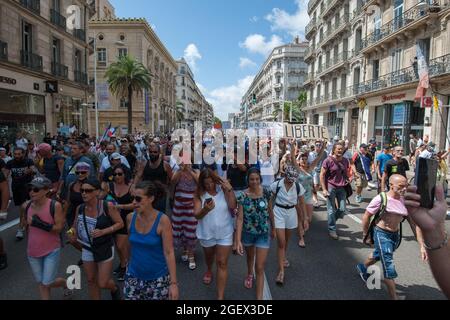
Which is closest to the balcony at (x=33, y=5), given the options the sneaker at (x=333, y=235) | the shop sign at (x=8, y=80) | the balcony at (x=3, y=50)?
the balcony at (x=3, y=50)

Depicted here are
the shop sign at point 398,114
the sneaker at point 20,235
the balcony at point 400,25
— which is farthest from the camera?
the shop sign at point 398,114

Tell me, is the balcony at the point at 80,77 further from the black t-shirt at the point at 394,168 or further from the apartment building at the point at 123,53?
the black t-shirt at the point at 394,168

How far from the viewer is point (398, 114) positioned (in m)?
23.3

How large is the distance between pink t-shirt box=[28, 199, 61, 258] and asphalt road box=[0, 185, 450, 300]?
90 cm

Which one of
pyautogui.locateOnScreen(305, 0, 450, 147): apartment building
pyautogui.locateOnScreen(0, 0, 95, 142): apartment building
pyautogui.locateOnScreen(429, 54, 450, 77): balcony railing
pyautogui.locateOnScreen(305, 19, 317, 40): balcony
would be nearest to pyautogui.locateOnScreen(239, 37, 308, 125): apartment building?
pyautogui.locateOnScreen(305, 19, 317, 40): balcony

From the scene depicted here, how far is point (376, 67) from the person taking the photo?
26.8 metres

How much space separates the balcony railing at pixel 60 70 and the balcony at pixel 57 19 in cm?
263

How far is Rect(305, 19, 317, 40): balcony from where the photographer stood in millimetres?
40906

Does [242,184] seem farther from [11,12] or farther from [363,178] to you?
[11,12]

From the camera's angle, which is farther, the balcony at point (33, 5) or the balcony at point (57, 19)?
the balcony at point (57, 19)

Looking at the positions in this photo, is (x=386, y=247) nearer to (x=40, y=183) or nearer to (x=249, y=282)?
(x=249, y=282)

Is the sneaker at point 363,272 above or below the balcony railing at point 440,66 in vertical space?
below

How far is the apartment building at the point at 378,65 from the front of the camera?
18.7 m
